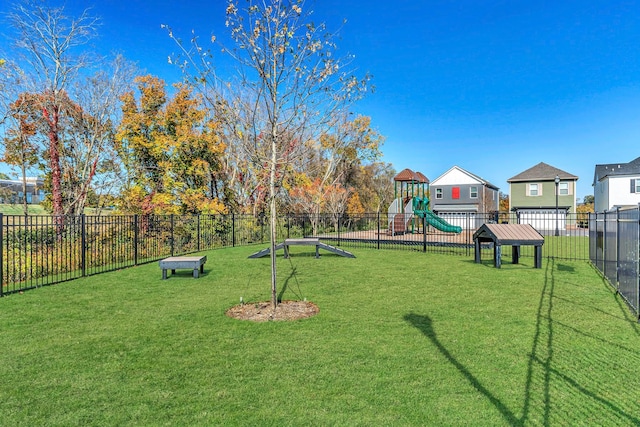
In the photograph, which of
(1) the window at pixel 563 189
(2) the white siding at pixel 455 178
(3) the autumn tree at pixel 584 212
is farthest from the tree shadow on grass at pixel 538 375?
(1) the window at pixel 563 189

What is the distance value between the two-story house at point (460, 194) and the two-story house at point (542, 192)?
2.67 metres

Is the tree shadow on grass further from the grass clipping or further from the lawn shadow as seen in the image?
the grass clipping

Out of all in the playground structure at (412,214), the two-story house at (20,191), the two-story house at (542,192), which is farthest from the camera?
the two-story house at (542,192)

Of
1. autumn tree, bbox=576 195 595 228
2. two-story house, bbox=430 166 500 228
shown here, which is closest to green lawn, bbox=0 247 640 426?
autumn tree, bbox=576 195 595 228

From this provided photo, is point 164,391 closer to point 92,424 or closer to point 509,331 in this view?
point 92,424

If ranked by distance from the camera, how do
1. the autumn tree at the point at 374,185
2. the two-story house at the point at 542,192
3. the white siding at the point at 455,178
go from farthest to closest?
the autumn tree at the point at 374,185 < the white siding at the point at 455,178 < the two-story house at the point at 542,192

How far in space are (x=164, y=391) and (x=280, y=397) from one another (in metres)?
1.08

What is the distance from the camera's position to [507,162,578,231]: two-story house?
3438 centimetres

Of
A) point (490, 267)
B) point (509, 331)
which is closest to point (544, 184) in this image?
point (490, 267)

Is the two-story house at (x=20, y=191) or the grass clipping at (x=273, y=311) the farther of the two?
the two-story house at (x=20, y=191)

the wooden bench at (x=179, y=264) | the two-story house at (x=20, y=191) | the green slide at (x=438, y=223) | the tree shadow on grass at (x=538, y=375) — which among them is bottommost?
the tree shadow on grass at (x=538, y=375)

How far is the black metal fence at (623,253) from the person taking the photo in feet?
19.5

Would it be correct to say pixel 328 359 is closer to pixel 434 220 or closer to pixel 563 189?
pixel 434 220

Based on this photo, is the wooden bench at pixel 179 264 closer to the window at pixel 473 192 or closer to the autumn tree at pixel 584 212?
the autumn tree at pixel 584 212
